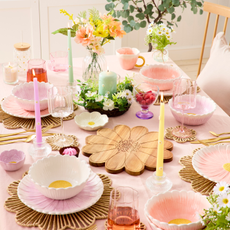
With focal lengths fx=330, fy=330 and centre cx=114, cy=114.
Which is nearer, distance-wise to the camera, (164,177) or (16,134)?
(164,177)

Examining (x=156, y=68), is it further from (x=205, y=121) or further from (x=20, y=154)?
(x=20, y=154)

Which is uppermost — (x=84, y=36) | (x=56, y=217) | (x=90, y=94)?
(x=84, y=36)

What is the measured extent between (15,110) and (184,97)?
0.73 m

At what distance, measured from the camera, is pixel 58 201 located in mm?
962

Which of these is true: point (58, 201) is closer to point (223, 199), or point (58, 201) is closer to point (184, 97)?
point (223, 199)

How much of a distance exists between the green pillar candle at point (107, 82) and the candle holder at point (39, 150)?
1.29 ft

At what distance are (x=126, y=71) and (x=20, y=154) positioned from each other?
0.94 m

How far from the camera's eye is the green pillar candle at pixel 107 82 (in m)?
1.46

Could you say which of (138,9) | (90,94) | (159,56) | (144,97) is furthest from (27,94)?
(138,9)

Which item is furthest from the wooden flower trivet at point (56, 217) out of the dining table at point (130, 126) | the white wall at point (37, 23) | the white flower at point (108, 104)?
the white wall at point (37, 23)

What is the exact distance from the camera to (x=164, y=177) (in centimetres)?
104

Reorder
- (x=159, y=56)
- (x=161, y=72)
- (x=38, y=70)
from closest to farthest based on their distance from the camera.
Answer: (x=38, y=70) < (x=161, y=72) < (x=159, y=56)

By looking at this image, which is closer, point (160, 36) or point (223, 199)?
point (223, 199)

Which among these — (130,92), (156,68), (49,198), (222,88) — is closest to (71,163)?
(49,198)
